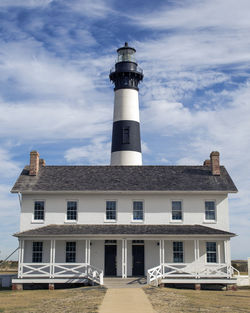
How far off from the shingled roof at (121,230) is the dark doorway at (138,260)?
1.35 meters

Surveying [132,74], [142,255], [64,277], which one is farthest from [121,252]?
[132,74]

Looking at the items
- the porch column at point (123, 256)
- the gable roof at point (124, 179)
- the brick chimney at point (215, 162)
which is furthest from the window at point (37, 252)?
the brick chimney at point (215, 162)

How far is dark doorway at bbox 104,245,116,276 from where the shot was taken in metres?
26.9

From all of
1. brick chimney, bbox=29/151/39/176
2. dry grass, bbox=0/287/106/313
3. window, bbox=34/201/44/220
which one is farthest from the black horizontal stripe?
dry grass, bbox=0/287/106/313

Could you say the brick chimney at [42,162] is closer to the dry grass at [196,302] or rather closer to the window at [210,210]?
the window at [210,210]

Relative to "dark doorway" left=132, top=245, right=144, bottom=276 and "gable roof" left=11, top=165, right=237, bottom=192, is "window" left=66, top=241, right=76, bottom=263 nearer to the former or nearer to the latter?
"gable roof" left=11, top=165, right=237, bottom=192

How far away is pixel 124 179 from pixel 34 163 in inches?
249

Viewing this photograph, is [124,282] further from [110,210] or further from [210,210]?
[210,210]

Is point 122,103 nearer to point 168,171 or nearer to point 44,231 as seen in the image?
point 168,171

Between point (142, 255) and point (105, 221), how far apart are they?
3.24 m

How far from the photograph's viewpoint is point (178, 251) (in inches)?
1067

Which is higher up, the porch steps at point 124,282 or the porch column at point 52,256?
the porch column at point 52,256

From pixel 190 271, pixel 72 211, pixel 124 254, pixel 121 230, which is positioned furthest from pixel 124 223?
pixel 190 271

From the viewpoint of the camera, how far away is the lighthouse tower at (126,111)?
116ft
